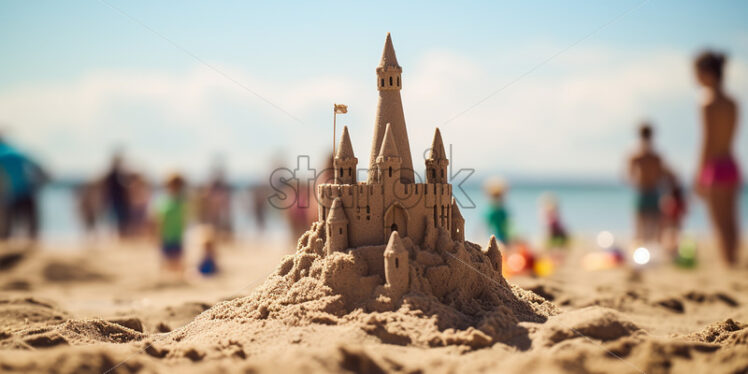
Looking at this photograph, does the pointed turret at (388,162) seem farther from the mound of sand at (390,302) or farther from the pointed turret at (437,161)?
the mound of sand at (390,302)

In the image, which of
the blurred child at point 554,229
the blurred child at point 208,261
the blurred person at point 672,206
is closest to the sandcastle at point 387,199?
the blurred person at point 672,206

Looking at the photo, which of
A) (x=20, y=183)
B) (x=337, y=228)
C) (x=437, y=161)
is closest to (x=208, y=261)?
(x=20, y=183)

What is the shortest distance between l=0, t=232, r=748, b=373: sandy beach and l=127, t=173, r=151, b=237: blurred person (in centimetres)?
774

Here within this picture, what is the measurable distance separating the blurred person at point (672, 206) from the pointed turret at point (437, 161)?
7.09m

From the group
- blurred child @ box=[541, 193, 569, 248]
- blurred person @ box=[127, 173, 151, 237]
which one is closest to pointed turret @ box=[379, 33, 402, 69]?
blurred child @ box=[541, 193, 569, 248]

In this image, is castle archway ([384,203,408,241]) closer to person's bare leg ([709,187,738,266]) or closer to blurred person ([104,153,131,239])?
person's bare leg ([709,187,738,266])

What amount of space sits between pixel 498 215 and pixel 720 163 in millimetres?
9366

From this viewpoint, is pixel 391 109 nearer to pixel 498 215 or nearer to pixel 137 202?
pixel 498 215

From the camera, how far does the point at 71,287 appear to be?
1641cm

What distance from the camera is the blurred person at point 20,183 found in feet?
51.6

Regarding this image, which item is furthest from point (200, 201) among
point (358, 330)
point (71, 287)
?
point (358, 330)

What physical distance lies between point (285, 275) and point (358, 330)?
204cm

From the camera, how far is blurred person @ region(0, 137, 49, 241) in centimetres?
1573

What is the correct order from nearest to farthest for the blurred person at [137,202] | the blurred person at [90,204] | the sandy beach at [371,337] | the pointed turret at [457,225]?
1. the sandy beach at [371,337]
2. the pointed turret at [457,225]
3. the blurred person at [137,202]
4. the blurred person at [90,204]
